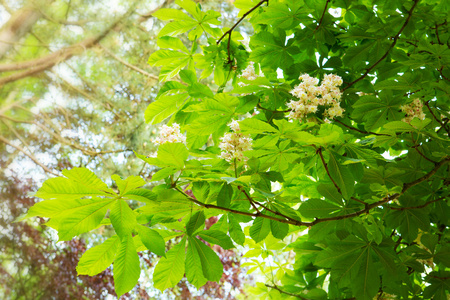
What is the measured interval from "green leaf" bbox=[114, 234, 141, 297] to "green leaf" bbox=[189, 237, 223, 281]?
148 millimetres

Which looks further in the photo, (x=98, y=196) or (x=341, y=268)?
(x=341, y=268)

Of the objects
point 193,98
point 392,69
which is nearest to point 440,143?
point 392,69

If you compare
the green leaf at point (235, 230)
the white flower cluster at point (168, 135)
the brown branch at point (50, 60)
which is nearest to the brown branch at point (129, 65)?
the brown branch at point (50, 60)

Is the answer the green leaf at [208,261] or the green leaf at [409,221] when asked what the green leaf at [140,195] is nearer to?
the green leaf at [208,261]

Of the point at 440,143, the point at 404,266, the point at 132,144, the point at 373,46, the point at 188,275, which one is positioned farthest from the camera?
the point at 132,144

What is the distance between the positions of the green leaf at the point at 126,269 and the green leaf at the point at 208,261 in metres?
0.15

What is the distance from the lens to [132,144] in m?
4.69

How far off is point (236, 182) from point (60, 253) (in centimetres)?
425

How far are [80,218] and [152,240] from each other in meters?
0.16

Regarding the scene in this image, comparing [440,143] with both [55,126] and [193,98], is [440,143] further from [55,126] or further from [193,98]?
[55,126]

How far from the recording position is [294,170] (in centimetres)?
108

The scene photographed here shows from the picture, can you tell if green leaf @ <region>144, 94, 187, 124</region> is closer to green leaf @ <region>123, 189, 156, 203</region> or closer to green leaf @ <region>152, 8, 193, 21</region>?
green leaf @ <region>152, 8, 193, 21</region>

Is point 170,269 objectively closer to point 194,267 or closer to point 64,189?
point 194,267

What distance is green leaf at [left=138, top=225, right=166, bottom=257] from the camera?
0.79 m
